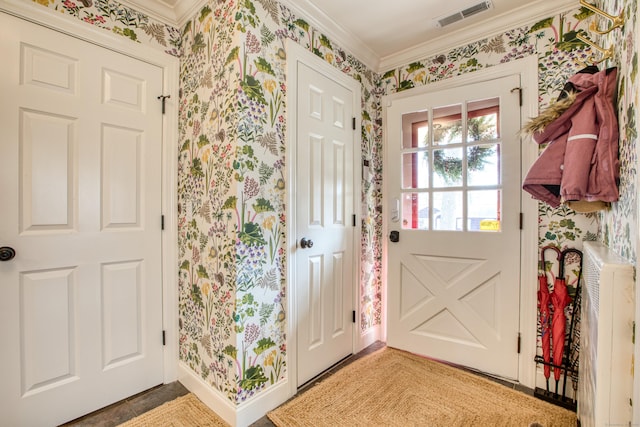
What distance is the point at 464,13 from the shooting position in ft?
6.28

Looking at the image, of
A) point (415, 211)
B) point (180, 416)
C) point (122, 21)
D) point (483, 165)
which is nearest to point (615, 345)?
point (483, 165)

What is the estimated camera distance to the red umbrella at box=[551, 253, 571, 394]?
169cm

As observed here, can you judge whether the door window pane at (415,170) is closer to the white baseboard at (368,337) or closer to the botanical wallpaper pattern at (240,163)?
the botanical wallpaper pattern at (240,163)

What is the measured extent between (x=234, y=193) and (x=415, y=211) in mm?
1458

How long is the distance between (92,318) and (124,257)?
1.17 ft

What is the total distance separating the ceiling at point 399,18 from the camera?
5.94ft

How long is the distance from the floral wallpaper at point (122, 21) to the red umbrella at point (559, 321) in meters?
2.84

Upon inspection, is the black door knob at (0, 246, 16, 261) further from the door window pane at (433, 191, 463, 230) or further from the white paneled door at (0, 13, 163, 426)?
the door window pane at (433, 191, 463, 230)

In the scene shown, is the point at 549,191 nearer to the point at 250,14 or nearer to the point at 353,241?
the point at 353,241

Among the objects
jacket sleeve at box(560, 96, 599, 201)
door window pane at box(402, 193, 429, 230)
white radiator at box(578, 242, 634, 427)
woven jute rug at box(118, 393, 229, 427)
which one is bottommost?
woven jute rug at box(118, 393, 229, 427)

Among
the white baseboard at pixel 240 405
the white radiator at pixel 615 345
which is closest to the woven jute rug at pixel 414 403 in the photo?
the white baseboard at pixel 240 405

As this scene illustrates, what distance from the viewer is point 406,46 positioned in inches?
91.4

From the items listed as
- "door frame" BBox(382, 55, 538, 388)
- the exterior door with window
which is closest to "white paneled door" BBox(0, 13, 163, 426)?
the exterior door with window

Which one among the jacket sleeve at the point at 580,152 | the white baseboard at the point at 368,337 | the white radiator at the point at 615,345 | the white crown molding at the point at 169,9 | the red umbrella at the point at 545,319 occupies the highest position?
the white crown molding at the point at 169,9
